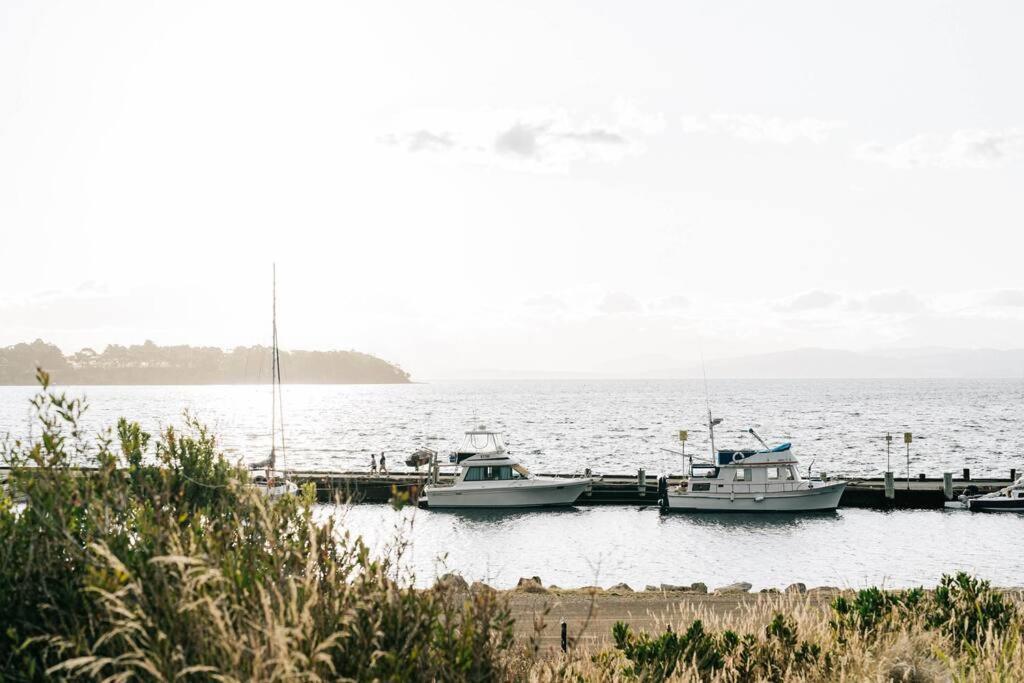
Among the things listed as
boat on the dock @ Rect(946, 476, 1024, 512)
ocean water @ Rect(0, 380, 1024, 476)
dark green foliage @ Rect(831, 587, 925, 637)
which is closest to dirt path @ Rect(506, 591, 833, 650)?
dark green foliage @ Rect(831, 587, 925, 637)

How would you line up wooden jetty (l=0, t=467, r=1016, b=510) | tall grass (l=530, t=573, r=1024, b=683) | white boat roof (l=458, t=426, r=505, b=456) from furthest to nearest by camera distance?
white boat roof (l=458, t=426, r=505, b=456), wooden jetty (l=0, t=467, r=1016, b=510), tall grass (l=530, t=573, r=1024, b=683)

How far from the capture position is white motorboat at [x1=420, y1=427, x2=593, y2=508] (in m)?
50.8

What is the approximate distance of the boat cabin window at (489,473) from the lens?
169ft

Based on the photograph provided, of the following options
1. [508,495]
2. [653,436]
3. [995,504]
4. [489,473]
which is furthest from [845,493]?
[653,436]

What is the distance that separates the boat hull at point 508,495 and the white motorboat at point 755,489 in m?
5.54

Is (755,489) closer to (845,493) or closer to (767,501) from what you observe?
(767,501)

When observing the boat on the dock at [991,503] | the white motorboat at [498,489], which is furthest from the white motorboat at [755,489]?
the boat on the dock at [991,503]

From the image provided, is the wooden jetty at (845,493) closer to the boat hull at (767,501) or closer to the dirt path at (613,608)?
the boat hull at (767,501)

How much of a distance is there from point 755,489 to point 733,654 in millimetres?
41103

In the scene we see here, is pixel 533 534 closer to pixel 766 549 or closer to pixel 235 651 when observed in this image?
pixel 766 549

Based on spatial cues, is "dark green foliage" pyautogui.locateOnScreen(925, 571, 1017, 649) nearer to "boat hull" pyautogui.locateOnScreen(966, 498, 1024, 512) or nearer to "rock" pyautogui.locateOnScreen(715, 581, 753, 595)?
"rock" pyautogui.locateOnScreen(715, 581, 753, 595)

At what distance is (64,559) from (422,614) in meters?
2.96

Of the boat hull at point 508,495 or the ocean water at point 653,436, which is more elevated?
the boat hull at point 508,495

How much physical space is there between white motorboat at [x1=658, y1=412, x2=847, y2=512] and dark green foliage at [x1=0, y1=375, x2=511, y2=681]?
43785 mm
